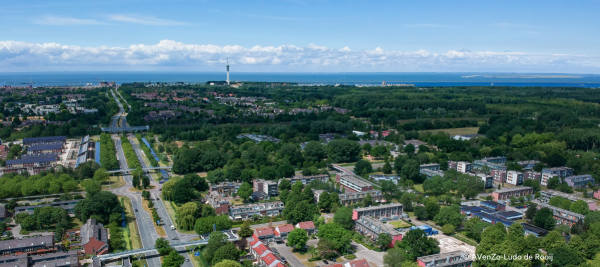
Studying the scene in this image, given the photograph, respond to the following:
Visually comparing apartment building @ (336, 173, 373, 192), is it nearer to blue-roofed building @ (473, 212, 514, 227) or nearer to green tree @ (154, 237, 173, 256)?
blue-roofed building @ (473, 212, 514, 227)

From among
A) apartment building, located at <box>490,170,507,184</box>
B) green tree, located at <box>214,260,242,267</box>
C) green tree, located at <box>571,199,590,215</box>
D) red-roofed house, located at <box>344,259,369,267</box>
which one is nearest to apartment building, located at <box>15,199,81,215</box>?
green tree, located at <box>214,260,242,267</box>

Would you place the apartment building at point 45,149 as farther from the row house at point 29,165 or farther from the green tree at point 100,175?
the green tree at point 100,175

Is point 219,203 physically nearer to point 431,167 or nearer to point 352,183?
point 352,183

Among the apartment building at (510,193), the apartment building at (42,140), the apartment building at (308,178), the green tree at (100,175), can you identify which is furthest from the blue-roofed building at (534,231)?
the apartment building at (42,140)

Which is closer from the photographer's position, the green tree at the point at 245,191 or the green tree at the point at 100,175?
the green tree at the point at 245,191

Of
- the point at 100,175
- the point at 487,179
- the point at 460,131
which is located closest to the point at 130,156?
the point at 100,175
